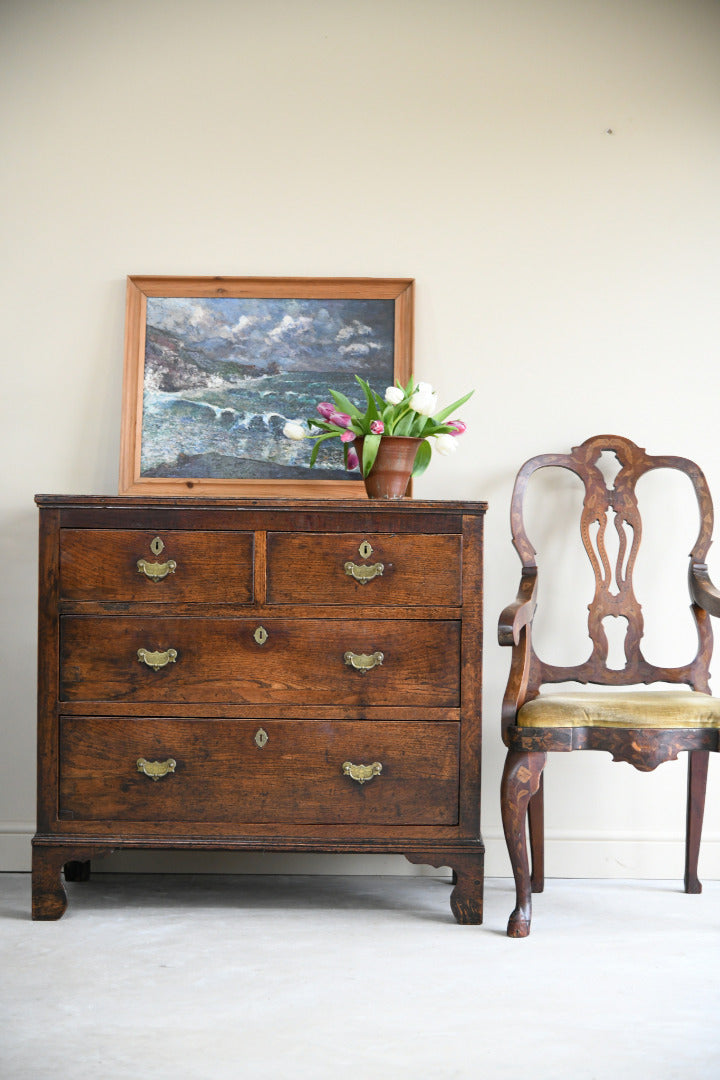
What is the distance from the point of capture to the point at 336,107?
10.2ft

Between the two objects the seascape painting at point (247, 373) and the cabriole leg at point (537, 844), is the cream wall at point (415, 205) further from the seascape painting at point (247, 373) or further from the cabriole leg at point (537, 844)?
the cabriole leg at point (537, 844)

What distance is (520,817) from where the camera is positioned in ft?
7.89

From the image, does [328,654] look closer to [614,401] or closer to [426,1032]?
[426,1032]

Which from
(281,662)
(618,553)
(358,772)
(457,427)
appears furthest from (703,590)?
(281,662)

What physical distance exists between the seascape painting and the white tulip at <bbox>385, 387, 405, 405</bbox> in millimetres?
356

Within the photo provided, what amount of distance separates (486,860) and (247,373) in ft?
5.66

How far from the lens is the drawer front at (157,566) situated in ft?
8.21

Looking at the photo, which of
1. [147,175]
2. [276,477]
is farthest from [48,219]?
[276,477]

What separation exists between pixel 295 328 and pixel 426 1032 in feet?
6.76

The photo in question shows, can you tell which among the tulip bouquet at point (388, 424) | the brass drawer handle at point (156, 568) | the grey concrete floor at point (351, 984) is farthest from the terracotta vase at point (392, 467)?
the grey concrete floor at point (351, 984)

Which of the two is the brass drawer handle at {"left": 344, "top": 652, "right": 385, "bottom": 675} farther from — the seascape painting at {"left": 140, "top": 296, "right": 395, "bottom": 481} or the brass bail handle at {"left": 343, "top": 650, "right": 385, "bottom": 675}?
the seascape painting at {"left": 140, "top": 296, "right": 395, "bottom": 481}

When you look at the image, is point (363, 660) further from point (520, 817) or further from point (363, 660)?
point (520, 817)

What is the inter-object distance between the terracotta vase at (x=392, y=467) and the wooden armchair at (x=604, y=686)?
0.37m

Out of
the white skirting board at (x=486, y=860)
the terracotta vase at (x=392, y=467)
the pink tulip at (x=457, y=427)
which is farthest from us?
the white skirting board at (x=486, y=860)
